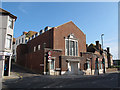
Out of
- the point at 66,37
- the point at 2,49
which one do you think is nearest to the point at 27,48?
the point at 66,37

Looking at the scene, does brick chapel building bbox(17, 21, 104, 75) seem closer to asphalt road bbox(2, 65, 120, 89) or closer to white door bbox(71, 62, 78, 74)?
white door bbox(71, 62, 78, 74)

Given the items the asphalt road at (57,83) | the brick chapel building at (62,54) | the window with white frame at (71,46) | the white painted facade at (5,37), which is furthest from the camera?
the window with white frame at (71,46)

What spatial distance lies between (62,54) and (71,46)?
3201mm

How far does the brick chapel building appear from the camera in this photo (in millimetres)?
20625

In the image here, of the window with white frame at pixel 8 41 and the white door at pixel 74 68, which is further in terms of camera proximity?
the white door at pixel 74 68

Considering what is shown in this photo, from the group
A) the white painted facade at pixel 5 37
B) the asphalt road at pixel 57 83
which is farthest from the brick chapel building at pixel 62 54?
the white painted facade at pixel 5 37

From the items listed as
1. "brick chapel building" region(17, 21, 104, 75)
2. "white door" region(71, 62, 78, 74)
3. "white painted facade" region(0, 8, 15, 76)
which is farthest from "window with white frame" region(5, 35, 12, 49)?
"white door" region(71, 62, 78, 74)

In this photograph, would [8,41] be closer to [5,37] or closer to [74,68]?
[5,37]

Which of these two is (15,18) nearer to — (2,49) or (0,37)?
(0,37)

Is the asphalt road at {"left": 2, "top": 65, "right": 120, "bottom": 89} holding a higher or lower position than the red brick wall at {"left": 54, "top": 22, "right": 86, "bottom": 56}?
lower

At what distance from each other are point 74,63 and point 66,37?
5.87 m

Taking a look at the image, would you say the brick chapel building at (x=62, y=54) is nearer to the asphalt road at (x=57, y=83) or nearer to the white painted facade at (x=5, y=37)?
the asphalt road at (x=57, y=83)

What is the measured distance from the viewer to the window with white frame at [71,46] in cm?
2420

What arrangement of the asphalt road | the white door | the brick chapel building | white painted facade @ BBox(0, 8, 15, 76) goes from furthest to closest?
the white door
the brick chapel building
white painted facade @ BBox(0, 8, 15, 76)
the asphalt road
